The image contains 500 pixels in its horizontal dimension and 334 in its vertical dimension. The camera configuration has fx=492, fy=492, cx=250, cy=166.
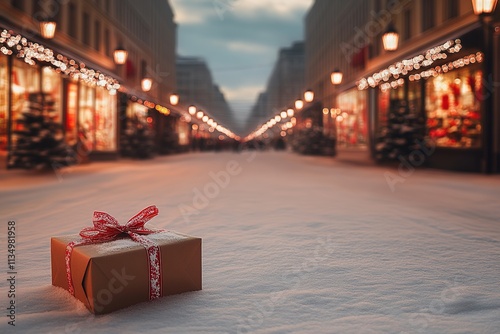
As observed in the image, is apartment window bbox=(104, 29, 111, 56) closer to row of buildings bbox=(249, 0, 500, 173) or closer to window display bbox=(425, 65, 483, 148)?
row of buildings bbox=(249, 0, 500, 173)

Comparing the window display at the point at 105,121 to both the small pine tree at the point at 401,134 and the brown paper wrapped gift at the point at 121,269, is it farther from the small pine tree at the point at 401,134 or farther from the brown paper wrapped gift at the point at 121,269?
the brown paper wrapped gift at the point at 121,269

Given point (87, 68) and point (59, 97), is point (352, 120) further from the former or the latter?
point (59, 97)

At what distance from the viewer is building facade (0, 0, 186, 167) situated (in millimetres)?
17312

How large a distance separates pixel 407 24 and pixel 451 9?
541cm

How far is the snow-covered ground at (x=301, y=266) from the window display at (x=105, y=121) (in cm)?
1860

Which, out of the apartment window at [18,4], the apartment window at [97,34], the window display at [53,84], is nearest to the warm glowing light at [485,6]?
the window display at [53,84]

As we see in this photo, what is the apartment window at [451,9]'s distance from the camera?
19203 millimetres

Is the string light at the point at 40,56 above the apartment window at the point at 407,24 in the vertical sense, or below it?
below

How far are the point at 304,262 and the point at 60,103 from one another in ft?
67.0

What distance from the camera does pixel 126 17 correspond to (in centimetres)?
3662

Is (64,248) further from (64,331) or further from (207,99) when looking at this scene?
(207,99)

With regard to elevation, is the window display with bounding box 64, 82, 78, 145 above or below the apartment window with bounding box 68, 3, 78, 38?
below

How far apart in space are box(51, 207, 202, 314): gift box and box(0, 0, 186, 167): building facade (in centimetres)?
1245

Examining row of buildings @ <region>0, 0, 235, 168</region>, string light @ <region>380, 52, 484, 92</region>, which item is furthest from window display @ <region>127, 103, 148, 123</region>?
string light @ <region>380, 52, 484, 92</region>
